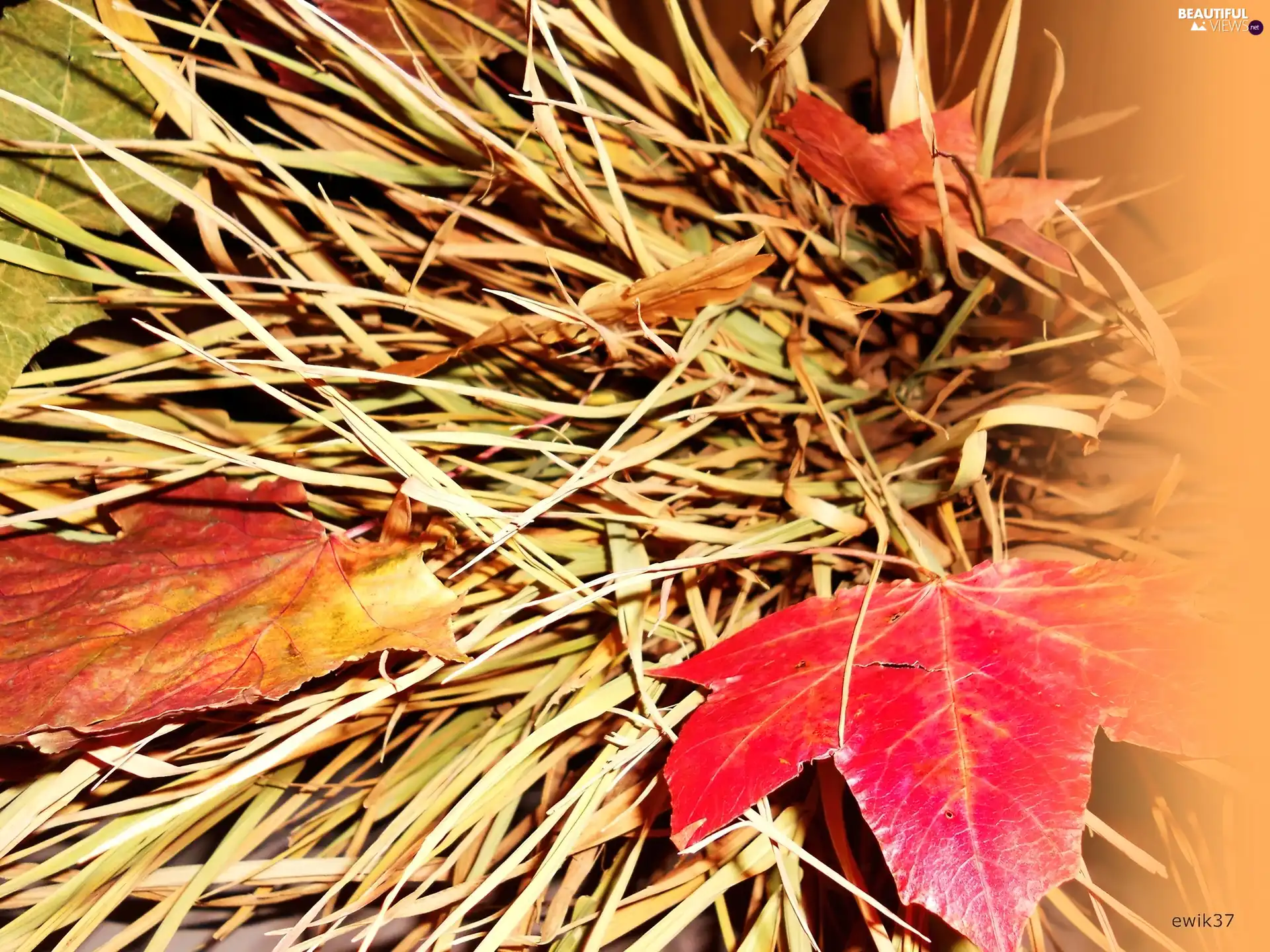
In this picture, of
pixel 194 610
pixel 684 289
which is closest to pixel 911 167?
pixel 684 289

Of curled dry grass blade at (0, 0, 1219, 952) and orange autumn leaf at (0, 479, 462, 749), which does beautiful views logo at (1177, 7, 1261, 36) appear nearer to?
curled dry grass blade at (0, 0, 1219, 952)

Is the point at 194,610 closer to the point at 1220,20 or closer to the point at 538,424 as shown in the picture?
the point at 538,424

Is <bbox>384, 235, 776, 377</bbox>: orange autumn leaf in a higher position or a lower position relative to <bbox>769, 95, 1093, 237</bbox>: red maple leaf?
lower

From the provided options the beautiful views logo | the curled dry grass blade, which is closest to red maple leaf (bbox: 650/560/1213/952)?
the curled dry grass blade

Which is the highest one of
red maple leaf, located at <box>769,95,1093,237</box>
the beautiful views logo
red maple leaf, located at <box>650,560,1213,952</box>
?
the beautiful views logo

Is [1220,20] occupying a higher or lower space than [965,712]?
higher
